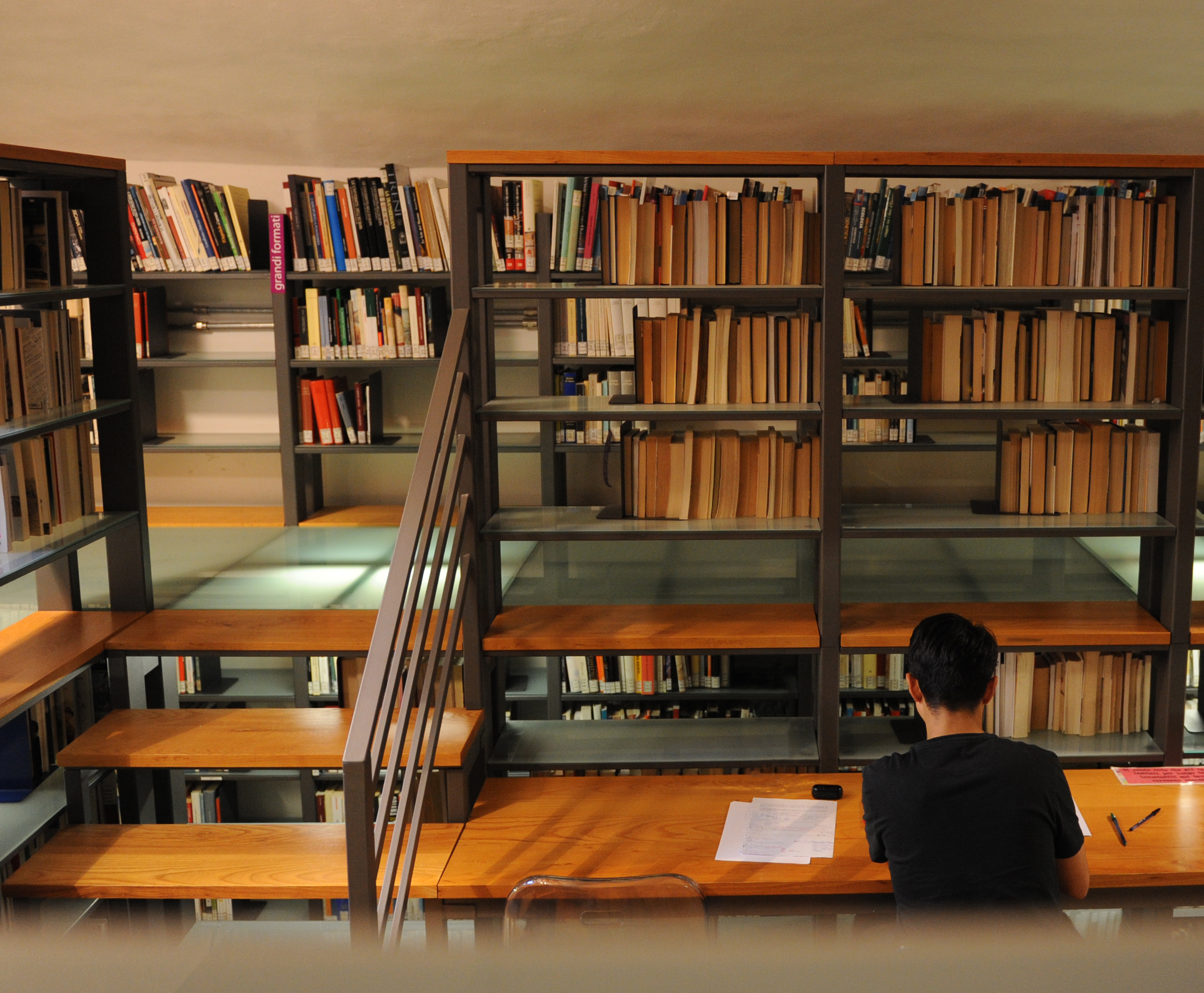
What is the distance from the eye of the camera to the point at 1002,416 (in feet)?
9.34

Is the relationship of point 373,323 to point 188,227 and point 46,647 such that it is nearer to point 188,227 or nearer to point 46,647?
point 188,227

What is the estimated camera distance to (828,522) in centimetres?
290

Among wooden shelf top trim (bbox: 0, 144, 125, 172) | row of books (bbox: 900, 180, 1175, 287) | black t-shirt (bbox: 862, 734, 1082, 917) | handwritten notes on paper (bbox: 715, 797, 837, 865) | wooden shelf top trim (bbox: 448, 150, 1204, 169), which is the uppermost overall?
wooden shelf top trim (bbox: 0, 144, 125, 172)

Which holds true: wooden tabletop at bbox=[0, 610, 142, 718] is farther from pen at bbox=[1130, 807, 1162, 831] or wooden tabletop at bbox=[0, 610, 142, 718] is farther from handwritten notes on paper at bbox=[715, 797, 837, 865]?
pen at bbox=[1130, 807, 1162, 831]

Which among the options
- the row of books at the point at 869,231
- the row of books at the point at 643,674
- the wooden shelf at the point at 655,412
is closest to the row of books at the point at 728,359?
the wooden shelf at the point at 655,412

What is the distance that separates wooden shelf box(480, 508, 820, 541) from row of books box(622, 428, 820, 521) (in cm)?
3

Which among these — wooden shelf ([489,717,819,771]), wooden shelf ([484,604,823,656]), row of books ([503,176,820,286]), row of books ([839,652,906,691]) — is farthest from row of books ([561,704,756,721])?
row of books ([503,176,820,286])

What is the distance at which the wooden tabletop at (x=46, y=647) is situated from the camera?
270 cm

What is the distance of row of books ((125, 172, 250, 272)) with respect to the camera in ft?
16.9

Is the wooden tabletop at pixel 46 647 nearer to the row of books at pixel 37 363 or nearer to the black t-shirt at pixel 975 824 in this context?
the row of books at pixel 37 363

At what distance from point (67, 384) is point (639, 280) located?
5.40 feet

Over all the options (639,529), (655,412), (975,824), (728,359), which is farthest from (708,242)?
(975,824)

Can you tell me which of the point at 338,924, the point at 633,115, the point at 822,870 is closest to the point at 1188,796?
the point at 822,870

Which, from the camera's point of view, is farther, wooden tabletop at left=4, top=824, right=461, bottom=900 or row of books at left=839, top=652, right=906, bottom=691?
row of books at left=839, top=652, right=906, bottom=691
